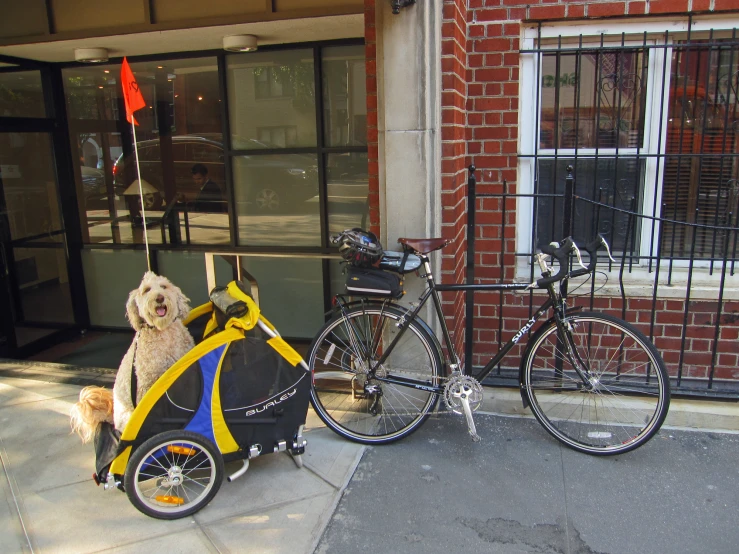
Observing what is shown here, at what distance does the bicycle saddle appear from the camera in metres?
3.33

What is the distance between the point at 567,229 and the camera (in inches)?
140

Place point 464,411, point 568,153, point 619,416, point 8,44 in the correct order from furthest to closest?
point 8,44, point 568,153, point 619,416, point 464,411

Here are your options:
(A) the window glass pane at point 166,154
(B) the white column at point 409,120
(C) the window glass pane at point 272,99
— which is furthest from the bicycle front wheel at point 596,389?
(A) the window glass pane at point 166,154

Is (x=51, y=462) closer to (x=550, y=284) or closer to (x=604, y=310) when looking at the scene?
(x=550, y=284)

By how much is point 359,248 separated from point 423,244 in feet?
1.17

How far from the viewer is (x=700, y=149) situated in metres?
3.83

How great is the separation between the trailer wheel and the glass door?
149 inches

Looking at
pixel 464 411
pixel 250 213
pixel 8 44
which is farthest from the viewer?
pixel 250 213

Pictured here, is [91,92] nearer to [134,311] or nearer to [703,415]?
[134,311]

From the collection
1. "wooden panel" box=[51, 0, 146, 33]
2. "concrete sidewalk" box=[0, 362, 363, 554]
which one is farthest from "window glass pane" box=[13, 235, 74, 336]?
"concrete sidewalk" box=[0, 362, 363, 554]

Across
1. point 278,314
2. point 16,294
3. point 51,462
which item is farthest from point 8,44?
point 51,462

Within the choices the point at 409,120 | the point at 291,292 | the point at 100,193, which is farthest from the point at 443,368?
the point at 100,193

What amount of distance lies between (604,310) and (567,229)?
0.79 m

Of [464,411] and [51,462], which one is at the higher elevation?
[464,411]
